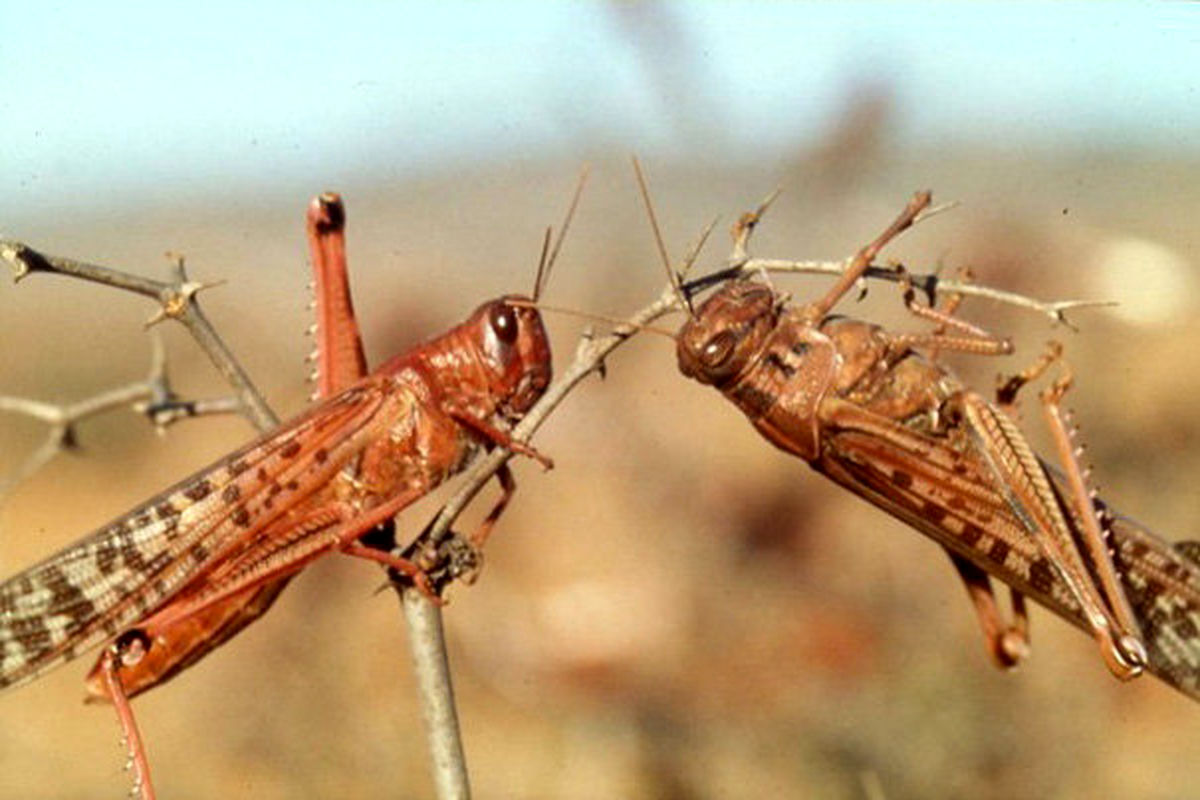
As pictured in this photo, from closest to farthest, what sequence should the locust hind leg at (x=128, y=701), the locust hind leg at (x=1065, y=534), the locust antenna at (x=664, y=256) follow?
the locust antenna at (x=664, y=256) < the locust hind leg at (x=128, y=701) < the locust hind leg at (x=1065, y=534)

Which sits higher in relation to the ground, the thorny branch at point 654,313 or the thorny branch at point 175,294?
the thorny branch at point 175,294

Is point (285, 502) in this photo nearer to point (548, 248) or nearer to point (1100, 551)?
point (548, 248)

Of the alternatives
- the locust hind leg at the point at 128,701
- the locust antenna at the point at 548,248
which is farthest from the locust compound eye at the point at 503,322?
the locust hind leg at the point at 128,701

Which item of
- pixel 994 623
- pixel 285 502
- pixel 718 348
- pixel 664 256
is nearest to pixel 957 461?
pixel 994 623

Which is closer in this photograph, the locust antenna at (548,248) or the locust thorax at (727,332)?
the locust antenna at (548,248)

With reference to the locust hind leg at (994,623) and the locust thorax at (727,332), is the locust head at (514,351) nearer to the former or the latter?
the locust thorax at (727,332)

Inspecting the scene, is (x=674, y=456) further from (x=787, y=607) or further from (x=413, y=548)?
(x=413, y=548)

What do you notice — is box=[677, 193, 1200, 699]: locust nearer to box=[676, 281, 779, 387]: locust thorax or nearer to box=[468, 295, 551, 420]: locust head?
box=[676, 281, 779, 387]: locust thorax

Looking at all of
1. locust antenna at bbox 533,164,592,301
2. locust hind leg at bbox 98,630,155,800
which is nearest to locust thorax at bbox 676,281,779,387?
locust antenna at bbox 533,164,592,301
